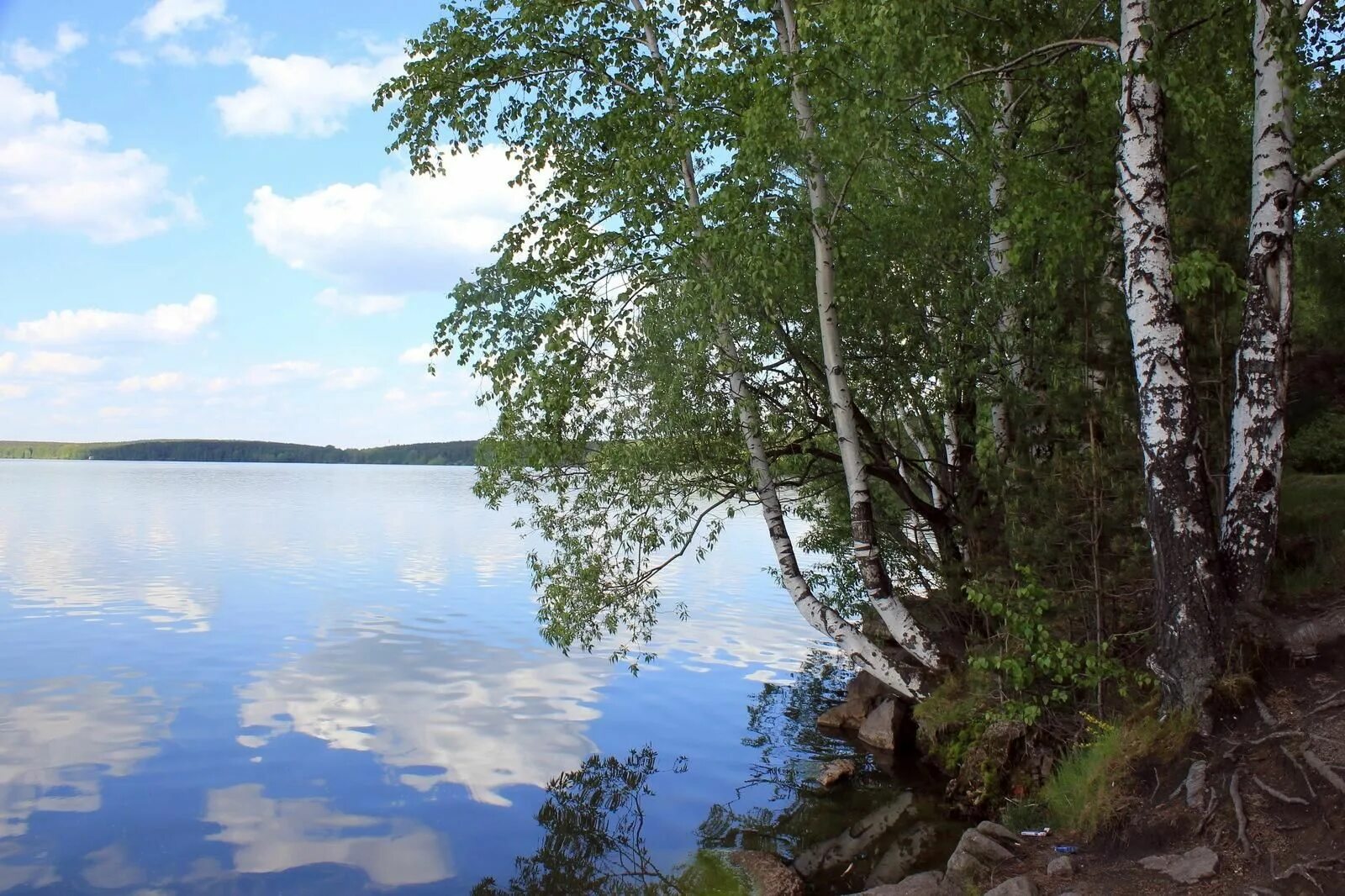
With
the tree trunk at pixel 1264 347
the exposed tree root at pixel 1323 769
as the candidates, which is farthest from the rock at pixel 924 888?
the tree trunk at pixel 1264 347

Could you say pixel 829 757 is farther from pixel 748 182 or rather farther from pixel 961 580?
pixel 748 182

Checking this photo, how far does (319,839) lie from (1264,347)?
39.0ft

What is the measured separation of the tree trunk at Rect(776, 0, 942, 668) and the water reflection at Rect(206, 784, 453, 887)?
21.8ft

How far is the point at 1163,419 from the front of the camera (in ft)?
30.8

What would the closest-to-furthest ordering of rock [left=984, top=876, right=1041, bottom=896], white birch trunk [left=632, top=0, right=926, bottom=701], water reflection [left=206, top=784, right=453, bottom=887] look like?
rock [left=984, top=876, right=1041, bottom=896] → water reflection [left=206, top=784, right=453, bottom=887] → white birch trunk [left=632, top=0, right=926, bottom=701]

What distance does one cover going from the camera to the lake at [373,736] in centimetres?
1173

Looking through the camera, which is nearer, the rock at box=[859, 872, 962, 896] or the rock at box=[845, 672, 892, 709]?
the rock at box=[859, 872, 962, 896]

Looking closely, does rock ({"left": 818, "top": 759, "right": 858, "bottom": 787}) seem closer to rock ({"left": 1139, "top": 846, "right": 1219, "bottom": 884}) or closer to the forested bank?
the forested bank

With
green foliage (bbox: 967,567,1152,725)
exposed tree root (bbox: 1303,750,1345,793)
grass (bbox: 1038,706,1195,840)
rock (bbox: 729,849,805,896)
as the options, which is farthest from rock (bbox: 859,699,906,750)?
exposed tree root (bbox: 1303,750,1345,793)

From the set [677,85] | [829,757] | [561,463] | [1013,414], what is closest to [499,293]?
[561,463]

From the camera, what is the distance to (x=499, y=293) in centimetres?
1467

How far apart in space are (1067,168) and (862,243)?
293 centimetres

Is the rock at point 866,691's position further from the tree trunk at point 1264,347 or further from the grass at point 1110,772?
the tree trunk at point 1264,347

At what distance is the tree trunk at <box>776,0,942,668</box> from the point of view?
13094mm
